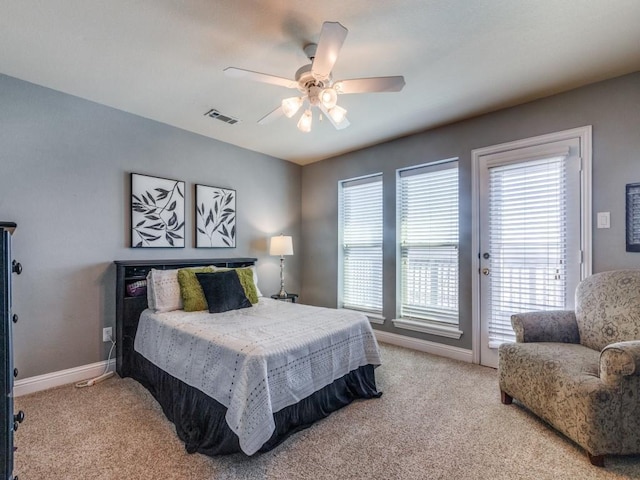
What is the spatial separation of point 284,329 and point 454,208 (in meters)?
2.29

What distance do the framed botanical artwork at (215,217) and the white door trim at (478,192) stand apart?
9.18ft

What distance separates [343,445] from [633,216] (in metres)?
2.66

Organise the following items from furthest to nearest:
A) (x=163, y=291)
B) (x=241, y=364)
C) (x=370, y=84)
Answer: (x=163, y=291) < (x=370, y=84) < (x=241, y=364)

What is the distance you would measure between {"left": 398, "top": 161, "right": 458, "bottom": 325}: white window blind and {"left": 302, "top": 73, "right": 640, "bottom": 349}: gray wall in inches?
4.6

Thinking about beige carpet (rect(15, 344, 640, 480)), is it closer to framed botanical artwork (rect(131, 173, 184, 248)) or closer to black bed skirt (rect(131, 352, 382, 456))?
black bed skirt (rect(131, 352, 382, 456))

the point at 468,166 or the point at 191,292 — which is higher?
the point at 468,166

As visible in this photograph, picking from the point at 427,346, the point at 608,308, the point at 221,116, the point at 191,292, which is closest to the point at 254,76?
the point at 221,116

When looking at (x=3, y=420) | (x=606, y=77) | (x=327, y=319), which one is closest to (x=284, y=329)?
(x=327, y=319)

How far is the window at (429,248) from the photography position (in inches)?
131

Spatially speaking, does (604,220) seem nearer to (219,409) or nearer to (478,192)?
(478,192)

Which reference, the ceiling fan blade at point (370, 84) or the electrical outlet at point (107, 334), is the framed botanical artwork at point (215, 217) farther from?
the ceiling fan blade at point (370, 84)

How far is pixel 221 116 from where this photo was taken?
10.2 feet

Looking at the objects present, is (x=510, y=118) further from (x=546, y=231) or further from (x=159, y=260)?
(x=159, y=260)

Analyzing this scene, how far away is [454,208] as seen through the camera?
10.9ft
